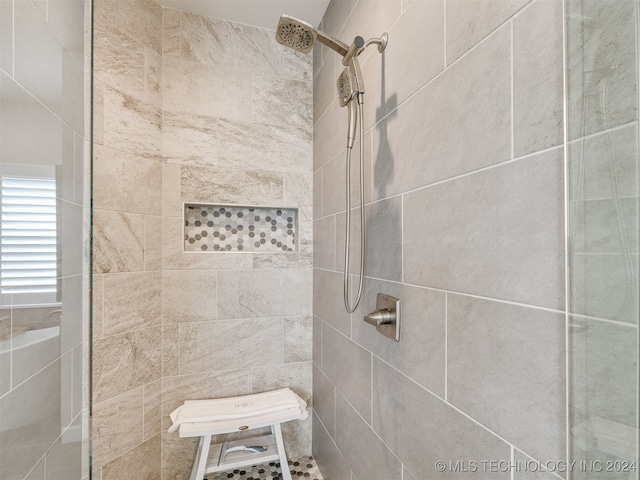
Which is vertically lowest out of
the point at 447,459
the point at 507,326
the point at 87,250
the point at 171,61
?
the point at 447,459

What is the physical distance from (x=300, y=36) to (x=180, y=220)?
103 cm

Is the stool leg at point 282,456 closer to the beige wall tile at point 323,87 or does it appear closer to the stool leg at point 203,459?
the stool leg at point 203,459

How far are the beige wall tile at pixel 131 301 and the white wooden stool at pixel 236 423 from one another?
47cm

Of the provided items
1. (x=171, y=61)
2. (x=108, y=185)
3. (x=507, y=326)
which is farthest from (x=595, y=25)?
(x=171, y=61)

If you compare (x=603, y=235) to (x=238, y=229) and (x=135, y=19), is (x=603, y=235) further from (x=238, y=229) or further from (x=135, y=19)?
(x=135, y=19)

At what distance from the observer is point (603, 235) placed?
40 cm

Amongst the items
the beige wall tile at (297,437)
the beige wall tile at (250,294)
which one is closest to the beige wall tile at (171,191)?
the beige wall tile at (250,294)

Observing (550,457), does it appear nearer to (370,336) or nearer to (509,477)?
(509,477)

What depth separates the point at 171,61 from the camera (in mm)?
1525

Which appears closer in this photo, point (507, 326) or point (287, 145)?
point (507, 326)

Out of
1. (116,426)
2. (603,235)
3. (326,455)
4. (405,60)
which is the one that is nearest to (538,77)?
(603,235)

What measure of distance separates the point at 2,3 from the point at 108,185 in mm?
897

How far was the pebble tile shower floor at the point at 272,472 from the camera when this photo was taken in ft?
4.94

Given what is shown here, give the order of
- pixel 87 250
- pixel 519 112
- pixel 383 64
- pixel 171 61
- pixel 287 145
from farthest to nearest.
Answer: pixel 287 145 → pixel 171 61 → pixel 383 64 → pixel 87 250 → pixel 519 112
